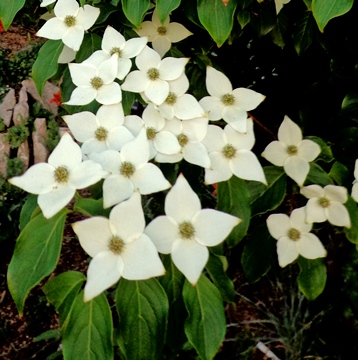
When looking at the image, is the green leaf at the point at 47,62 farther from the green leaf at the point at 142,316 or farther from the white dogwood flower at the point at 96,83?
the green leaf at the point at 142,316

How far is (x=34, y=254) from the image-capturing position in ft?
1.90

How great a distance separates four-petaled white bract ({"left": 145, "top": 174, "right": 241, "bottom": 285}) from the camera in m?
0.56

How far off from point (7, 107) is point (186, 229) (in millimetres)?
2243

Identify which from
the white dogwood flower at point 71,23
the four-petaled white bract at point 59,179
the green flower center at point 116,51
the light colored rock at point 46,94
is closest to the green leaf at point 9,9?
the white dogwood flower at point 71,23

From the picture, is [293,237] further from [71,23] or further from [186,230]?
[71,23]

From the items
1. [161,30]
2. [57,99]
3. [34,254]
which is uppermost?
[161,30]

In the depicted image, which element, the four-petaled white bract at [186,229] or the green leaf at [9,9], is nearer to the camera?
the four-petaled white bract at [186,229]

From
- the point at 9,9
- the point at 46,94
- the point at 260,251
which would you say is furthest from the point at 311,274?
the point at 46,94

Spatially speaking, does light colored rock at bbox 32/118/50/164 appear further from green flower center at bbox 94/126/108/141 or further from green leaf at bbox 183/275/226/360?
green leaf at bbox 183/275/226/360

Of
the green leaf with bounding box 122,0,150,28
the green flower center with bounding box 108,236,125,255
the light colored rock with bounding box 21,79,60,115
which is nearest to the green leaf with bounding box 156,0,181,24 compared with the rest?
the green leaf with bounding box 122,0,150,28

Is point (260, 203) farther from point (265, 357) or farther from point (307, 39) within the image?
point (265, 357)

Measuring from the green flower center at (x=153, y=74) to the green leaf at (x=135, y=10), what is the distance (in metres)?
0.09

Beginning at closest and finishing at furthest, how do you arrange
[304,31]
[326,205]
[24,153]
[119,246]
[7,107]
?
[119,246]
[326,205]
[304,31]
[24,153]
[7,107]

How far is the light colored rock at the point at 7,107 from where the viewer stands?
8.19 ft
